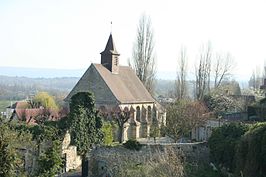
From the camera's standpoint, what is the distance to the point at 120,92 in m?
46.3

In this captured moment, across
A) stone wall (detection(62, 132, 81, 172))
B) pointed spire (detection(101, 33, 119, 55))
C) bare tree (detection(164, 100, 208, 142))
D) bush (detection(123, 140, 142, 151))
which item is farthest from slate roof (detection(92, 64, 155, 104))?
bush (detection(123, 140, 142, 151))

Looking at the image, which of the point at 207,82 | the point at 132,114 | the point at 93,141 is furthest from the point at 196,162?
the point at 207,82

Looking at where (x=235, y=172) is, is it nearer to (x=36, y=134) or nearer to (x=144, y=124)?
(x=36, y=134)

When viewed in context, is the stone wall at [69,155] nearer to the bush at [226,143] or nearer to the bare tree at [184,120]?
the bare tree at [184,120]

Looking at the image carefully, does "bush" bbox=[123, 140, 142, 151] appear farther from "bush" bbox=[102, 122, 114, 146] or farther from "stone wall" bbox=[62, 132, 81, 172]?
"bush" bbox=[102, 122, 114, 146]

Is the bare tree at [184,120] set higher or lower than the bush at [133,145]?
higher

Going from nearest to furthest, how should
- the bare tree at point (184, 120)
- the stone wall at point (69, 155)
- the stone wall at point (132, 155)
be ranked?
the stone wall at point (132, 155), the stone wall at point (69, 155), the bare tree at point (184, 120)

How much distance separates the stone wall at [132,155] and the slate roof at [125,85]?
56.1 feet

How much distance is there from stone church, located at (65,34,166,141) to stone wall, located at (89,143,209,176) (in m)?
13.5

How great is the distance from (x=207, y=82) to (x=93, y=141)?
100 feet

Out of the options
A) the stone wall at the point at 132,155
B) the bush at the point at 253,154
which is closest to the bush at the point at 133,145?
the stone wall at the point at 132,155

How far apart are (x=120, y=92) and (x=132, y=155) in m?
19.9

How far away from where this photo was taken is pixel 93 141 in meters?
33.0

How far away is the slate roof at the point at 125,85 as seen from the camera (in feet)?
149
